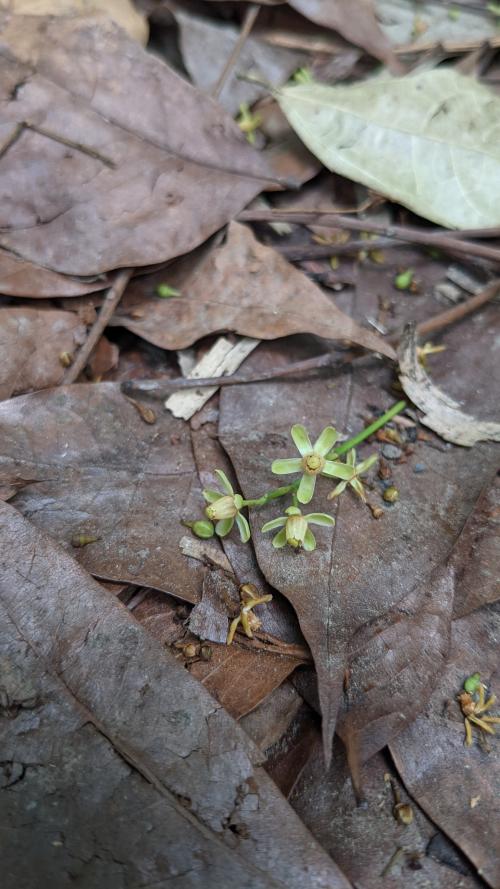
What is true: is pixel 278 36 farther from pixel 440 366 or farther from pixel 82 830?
pixel 82 830

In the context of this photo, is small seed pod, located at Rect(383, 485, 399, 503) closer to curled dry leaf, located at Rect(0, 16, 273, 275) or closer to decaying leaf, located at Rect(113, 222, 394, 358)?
decaying leaf, located at Rect(113, 222, 394, 358)

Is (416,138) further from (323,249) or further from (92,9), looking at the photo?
(92,9)

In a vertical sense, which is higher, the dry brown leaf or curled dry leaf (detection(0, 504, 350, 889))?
the dry brown leaf

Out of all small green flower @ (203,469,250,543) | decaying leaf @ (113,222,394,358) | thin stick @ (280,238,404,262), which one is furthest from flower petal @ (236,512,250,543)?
thin stick @ (280,238,404,262)

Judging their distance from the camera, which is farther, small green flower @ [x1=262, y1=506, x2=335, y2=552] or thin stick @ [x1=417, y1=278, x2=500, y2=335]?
thin stick @ [x1=417, y1=278, x2=500, y2=335]

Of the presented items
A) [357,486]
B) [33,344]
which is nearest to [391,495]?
[357,486]

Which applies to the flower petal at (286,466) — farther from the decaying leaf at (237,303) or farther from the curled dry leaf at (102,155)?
the curled dry leaf at (102,155)
